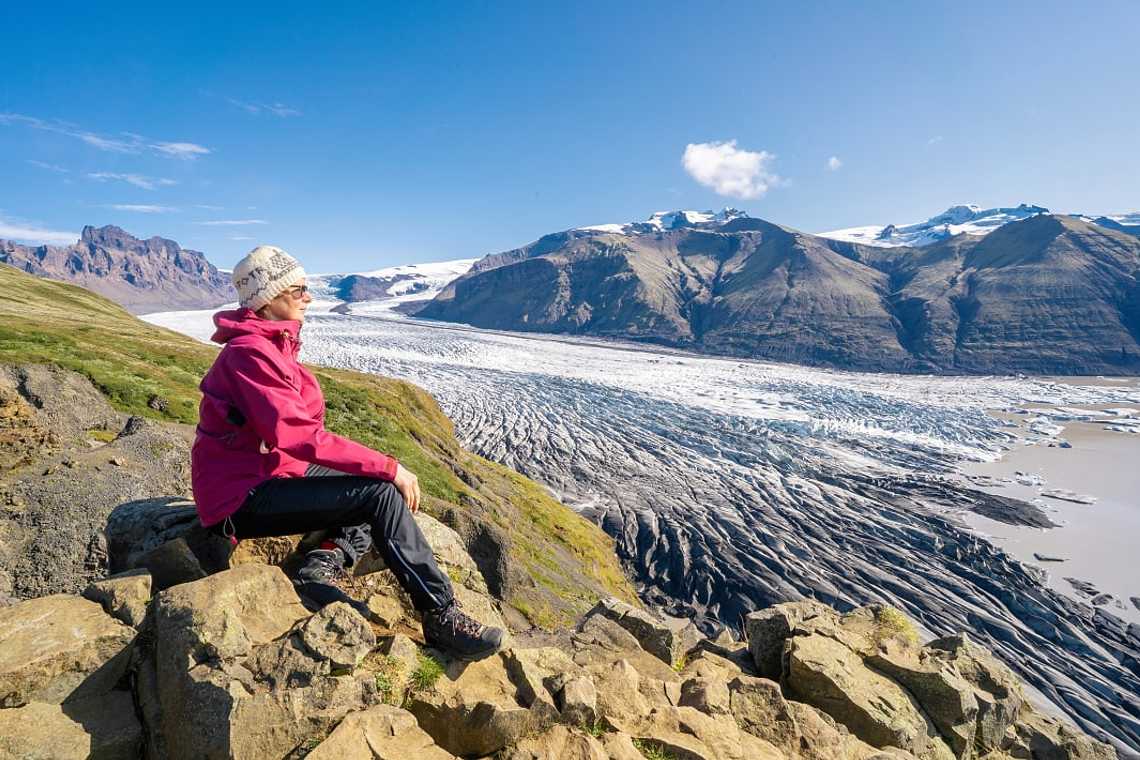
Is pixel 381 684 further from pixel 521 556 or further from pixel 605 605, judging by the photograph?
pixel 521 556

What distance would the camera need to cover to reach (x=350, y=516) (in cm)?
494

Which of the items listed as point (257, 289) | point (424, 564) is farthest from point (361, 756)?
point (257, 289)

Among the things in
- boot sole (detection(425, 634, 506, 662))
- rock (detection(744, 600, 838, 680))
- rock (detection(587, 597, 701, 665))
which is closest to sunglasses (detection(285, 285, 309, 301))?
boot sole (detection(425, 634, 506, 662))

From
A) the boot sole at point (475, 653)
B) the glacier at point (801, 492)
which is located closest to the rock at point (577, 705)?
the boot sole at point (475, 653)

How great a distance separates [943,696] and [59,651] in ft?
36.3

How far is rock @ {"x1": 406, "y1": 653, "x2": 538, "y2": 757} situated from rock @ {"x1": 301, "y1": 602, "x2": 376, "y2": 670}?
0.64 m

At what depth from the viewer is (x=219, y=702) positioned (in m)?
3.91

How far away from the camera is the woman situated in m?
4.48

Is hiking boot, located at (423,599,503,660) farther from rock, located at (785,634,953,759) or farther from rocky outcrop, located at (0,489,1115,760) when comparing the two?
rock, located at (785,634,953,759)

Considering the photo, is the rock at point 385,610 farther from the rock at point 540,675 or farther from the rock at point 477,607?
the rock at point 540,675

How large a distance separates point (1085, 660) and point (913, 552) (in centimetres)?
1120

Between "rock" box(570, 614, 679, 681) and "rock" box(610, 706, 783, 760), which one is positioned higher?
"rock" box(610, 706, 783, 760)

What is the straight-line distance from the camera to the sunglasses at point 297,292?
508 centimetres

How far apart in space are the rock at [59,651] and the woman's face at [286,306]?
306 centimetres
